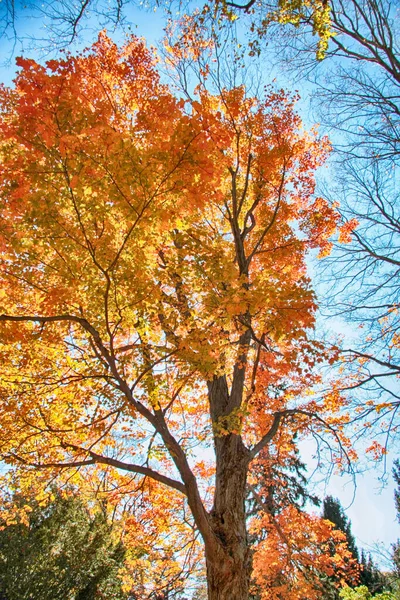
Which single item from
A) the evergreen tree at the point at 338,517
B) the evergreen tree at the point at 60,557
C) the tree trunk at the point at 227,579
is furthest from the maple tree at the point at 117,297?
the evergreen tree at the point at 338,517

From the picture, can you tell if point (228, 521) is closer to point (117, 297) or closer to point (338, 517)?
point (117, 297)

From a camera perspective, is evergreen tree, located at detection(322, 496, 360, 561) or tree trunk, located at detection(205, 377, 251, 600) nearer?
tree trunk, located at detection(205, 377, 251, 600)

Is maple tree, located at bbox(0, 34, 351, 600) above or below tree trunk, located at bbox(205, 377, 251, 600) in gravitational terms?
above

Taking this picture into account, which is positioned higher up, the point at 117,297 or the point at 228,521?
the point at 117,297

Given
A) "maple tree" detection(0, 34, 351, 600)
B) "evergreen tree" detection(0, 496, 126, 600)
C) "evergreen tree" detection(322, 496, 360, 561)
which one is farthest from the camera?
"evergreen tree" detection(322, 496, 360, 561)

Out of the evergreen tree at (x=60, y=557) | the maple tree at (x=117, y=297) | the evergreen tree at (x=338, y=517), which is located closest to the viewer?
the maple tree at (x=117, y=297)

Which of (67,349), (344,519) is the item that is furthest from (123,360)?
(344,519)

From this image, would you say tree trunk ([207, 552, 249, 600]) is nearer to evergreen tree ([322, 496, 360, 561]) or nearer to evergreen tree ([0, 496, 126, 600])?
evergreen tree ([0, 496, 126, 600])

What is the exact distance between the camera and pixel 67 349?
4477 mm

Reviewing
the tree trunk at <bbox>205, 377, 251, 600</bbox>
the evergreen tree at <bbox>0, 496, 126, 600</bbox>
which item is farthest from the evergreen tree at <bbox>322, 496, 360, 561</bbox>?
the tree trunk at <bbox>205, 377, 251, 600</bbox>

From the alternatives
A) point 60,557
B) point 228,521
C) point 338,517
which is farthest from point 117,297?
point 338,517

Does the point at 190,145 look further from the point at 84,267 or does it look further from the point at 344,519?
the point at 344,519

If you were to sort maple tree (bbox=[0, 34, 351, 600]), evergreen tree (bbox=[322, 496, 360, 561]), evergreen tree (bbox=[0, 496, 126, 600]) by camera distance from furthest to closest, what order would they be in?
evergreen tree (bbox=[322, 496, 360, 561]) → evergreen tree (bbox=[0, 496, 126, 600]) → maple tree (bbox=[0, 34, 351, 600])

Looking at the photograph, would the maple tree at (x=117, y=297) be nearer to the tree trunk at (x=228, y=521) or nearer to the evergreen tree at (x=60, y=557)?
the tree trunk at (x=228, y=521)
